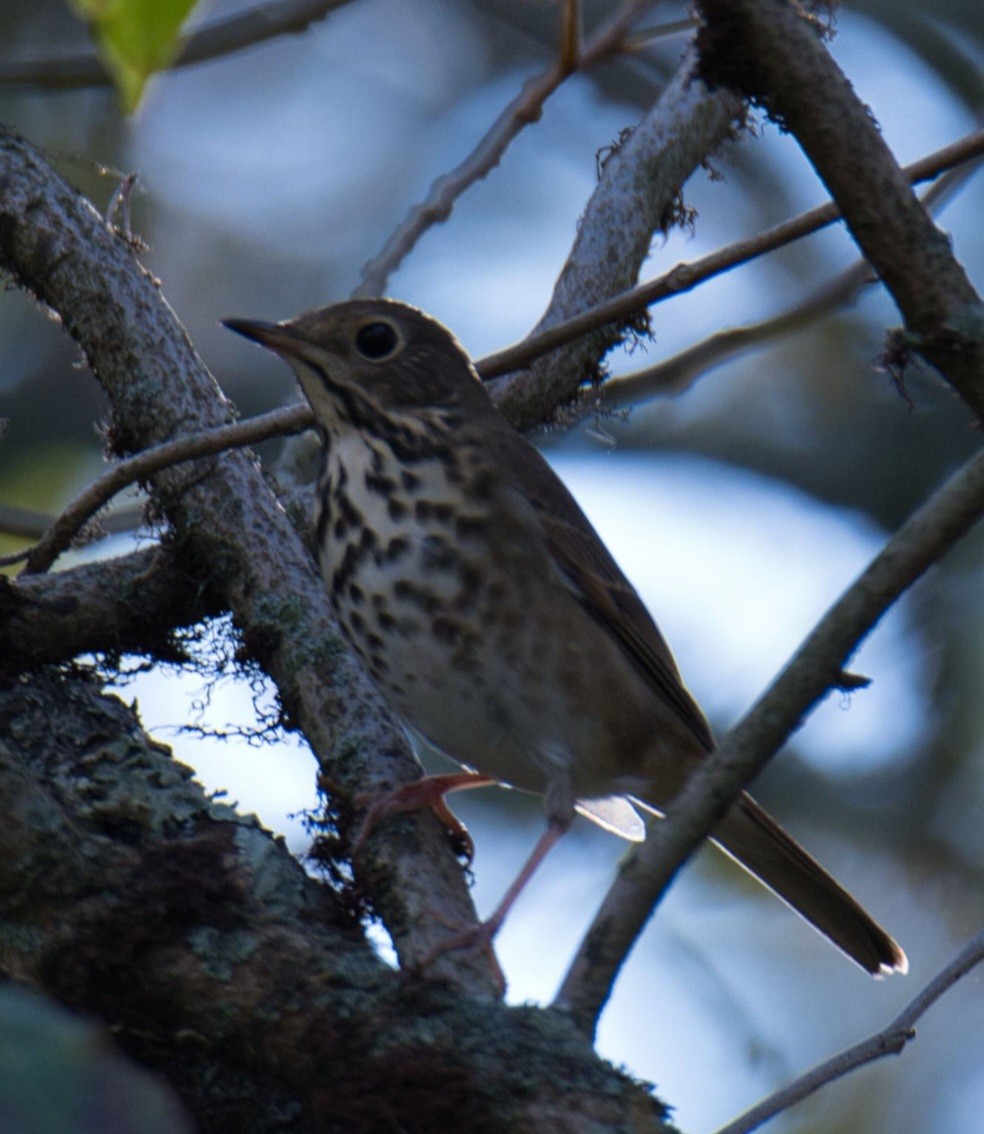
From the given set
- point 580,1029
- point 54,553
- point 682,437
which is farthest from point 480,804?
point 580,1029

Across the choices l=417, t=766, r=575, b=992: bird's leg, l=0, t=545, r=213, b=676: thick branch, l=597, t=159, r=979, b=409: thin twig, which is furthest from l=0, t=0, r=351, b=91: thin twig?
l=417, t=766, r=575, b=992: bird's leg

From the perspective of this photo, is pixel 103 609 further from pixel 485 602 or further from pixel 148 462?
pixel 485 602

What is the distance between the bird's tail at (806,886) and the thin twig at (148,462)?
185 cm

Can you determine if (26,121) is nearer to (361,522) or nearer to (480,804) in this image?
(480,804)

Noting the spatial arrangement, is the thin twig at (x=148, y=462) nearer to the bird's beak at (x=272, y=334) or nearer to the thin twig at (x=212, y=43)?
the bird's beak at (x=272, y=334)

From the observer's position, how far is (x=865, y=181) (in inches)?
97.1

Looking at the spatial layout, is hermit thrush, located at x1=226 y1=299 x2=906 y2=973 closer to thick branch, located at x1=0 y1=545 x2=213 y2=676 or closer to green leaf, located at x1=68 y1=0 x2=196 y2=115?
thick branch, located at x1=0 y1=545 x2=213 y2=676

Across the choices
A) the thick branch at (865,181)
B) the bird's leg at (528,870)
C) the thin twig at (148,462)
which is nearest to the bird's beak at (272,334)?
the thin twig at (148,462)

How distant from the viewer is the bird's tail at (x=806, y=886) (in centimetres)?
482

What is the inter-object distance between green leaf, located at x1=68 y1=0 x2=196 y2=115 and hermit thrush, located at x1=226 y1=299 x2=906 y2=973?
8.36 ft

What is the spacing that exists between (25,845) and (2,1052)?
1.46m

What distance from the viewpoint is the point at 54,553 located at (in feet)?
13.1

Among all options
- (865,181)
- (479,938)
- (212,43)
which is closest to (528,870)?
(479,938)

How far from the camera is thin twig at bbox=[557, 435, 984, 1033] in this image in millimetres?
2352
